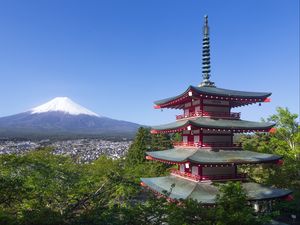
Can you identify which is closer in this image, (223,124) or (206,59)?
(223,124)

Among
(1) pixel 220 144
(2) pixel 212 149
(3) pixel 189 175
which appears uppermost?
(1) pixel 220 144

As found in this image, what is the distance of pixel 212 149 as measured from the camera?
60.0 feet

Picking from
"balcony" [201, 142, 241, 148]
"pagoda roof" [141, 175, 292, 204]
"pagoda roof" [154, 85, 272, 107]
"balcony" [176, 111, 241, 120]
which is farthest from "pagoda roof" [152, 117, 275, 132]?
"pagoda roof" [141, 175, 292, 204]

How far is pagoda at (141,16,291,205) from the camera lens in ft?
55.6

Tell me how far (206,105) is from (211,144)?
2.46 m

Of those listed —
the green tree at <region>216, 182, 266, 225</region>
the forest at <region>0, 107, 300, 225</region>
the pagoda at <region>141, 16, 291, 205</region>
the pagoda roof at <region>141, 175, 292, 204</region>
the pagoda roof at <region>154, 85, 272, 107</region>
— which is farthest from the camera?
the pagoda roof at <region>154, 85, 272, 107</region>

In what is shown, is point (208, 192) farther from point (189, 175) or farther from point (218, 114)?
Result: point (218, 114)

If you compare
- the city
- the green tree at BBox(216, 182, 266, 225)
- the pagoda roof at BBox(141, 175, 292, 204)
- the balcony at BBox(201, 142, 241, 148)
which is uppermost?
the balcony at BBox(201, 142, 241, 148)

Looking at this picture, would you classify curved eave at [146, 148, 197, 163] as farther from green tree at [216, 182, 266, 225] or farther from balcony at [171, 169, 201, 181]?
green tree at [216, 182, 266, 225]

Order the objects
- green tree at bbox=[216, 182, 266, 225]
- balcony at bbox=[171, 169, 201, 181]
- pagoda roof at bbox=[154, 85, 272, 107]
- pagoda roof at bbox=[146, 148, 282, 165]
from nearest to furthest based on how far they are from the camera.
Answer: green tree at bbox=[216, 182, 266, 225]
pagoda roof at bbox=[146, 148, 282, 165]
balcony at bbox=[171, 169, 201, 181]
pagoda roof at bbox=[154, 85, 272, 107]

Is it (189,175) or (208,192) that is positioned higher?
(189,175)

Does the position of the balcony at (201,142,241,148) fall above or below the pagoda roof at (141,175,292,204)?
above

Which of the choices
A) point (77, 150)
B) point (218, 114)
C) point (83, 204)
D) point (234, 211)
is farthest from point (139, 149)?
point (77, 150)

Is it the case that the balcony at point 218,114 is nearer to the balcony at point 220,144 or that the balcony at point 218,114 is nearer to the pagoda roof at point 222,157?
the balcony at point 220,144
